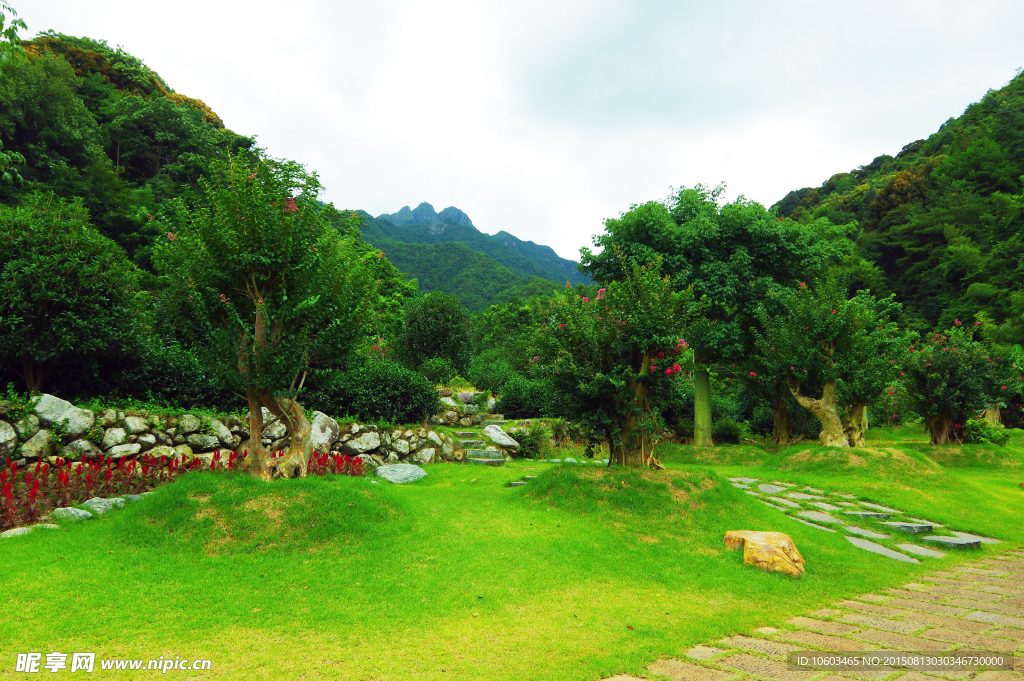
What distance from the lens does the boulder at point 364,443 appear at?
11.2 metres

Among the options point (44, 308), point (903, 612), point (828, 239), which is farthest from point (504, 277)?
point (903, 612)

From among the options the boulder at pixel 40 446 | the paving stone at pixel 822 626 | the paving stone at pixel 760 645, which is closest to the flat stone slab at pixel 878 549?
the paving stone at pixel 822 626

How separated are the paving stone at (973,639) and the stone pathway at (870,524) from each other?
3.15m

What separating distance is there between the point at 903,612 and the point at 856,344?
11297mm

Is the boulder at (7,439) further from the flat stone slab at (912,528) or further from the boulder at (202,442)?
the flat stone slab at (912,528)

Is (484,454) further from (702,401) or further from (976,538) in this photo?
(976,538)

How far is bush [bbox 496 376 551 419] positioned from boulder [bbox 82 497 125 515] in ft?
36.4

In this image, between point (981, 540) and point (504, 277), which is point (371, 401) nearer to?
point (981, 540)

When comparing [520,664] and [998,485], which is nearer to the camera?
[520,664]

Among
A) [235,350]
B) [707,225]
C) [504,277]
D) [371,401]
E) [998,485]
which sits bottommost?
[998,485]

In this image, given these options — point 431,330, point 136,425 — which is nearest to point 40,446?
point 136,425

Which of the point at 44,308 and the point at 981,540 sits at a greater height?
the point at 44,308

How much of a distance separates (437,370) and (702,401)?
9720 millimetres

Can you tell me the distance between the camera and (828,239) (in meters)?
18.8
